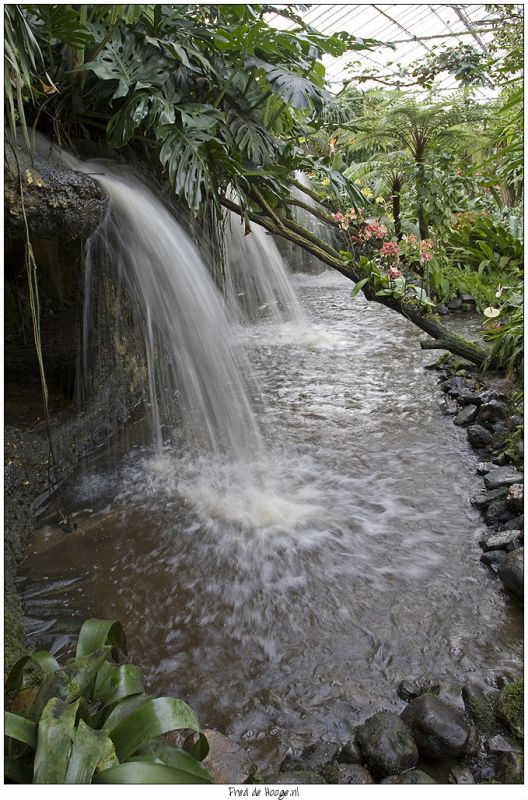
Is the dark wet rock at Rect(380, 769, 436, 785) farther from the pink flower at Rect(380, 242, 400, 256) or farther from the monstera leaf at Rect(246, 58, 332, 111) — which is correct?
the pink flower at Rect(380, 242, 400, 256)

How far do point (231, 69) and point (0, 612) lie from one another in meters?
3.50

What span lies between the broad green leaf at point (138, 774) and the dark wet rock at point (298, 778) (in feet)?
1.25

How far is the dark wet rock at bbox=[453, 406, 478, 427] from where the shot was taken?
3506mm

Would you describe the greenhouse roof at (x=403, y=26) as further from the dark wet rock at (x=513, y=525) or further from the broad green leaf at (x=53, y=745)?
the broad green leaf at (x=53, y=745)

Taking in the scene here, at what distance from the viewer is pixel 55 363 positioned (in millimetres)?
3102

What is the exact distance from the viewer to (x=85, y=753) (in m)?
1.17

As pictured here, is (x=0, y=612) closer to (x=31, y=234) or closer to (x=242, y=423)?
(x=31, y=234)

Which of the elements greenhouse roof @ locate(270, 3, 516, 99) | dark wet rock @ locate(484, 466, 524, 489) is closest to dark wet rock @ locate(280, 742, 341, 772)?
dark wet rock @ locate(484, 466, 524, 489)

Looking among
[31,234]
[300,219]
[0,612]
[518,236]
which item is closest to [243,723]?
[0,612]

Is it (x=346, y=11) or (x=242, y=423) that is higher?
(x=346, y=11)

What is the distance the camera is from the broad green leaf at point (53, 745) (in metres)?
1.16

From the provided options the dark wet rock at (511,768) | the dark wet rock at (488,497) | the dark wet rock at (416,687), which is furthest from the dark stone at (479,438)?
the dark wet rock at (511,768)

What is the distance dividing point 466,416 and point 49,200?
270cm

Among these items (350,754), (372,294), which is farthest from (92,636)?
(372,294)
